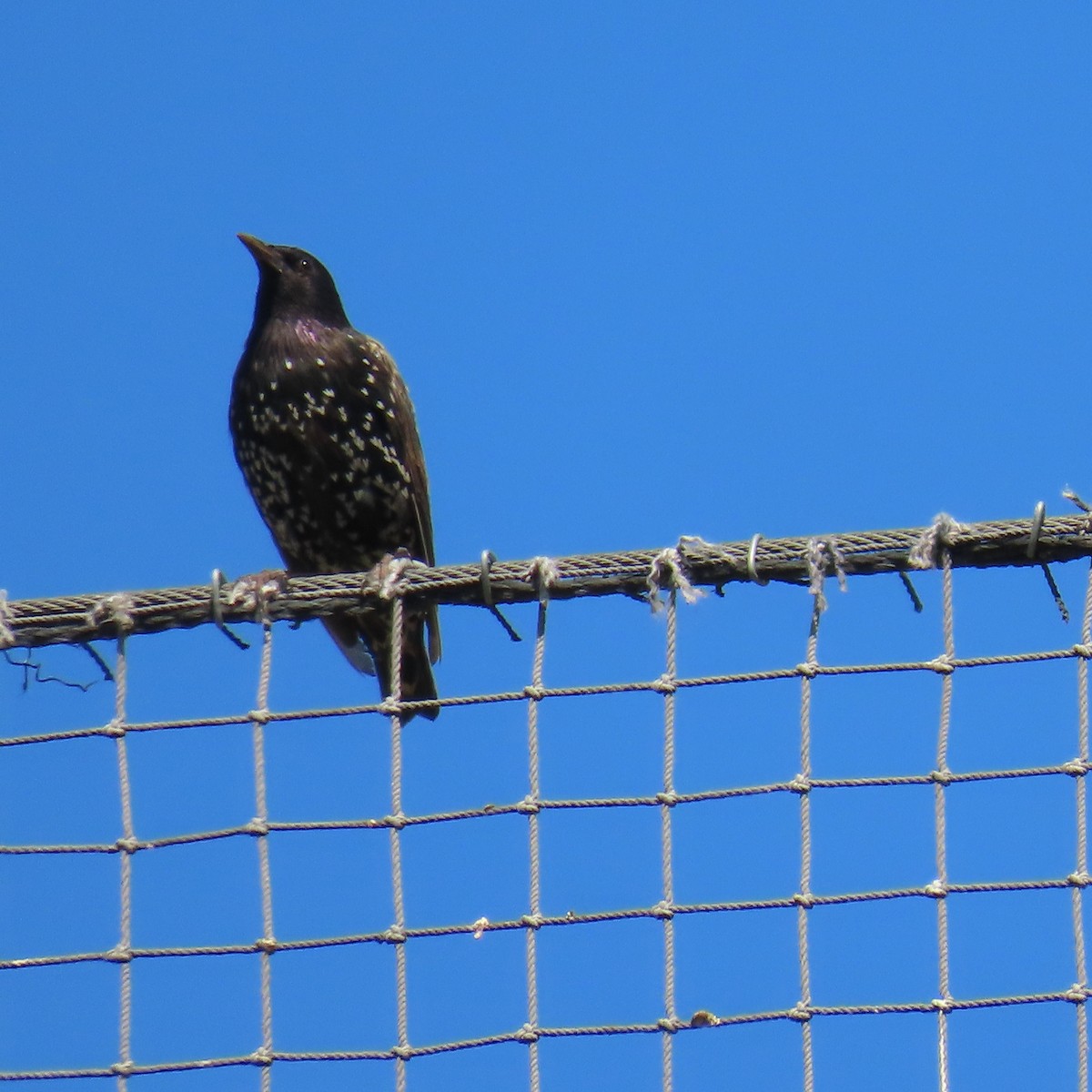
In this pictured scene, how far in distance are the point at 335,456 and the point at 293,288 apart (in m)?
0.61

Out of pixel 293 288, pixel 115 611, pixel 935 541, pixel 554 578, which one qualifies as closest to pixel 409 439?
pixel 293 288

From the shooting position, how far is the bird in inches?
220

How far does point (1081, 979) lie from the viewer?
131 inches

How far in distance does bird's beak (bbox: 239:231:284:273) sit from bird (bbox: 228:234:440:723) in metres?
0.15

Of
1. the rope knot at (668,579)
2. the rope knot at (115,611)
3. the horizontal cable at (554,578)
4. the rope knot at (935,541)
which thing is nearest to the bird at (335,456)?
the horizontal cable at (554,578)

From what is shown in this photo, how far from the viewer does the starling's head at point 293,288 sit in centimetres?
585

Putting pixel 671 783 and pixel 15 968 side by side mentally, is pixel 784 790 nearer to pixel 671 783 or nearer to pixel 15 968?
pixel 671 783

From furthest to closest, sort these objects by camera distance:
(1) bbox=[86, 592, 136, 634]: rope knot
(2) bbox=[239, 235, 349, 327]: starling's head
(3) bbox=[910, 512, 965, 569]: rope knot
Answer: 1. (2) bbox=[239, 235, 349, 327]: starling's head
2. (1) bbox=[86, 592, 136, 634]: rope knot
3. (3) bbox=[910, 512, 965, 569]: rope knot

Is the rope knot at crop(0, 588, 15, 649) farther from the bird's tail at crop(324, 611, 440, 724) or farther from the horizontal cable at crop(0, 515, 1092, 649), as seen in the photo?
the bird's tail at crop(324, 611, 440, 724)

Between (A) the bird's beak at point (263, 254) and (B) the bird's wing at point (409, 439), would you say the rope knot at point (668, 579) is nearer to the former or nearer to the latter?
(B) the bird's wing at point (409, 439)

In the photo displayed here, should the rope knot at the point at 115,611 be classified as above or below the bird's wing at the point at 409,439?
below

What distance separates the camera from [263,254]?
19.7 feet

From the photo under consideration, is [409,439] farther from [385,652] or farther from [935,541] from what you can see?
[935,541]

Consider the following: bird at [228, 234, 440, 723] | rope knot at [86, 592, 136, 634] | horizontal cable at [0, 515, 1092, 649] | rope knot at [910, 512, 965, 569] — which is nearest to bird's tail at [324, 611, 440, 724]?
bird at [228, 234, 440, 723]
